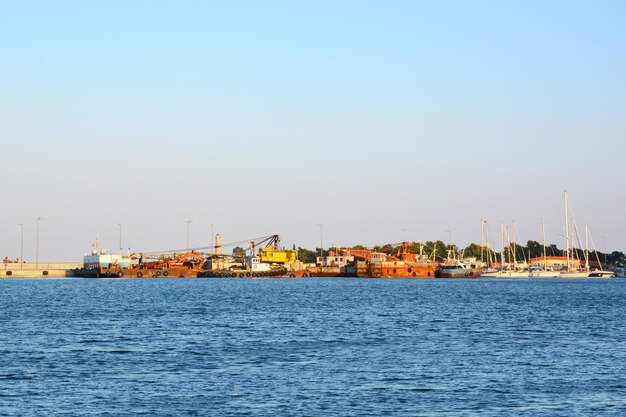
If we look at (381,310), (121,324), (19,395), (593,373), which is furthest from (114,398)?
(381,310)

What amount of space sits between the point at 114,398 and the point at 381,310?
222 ft

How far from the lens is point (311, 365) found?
56688mm

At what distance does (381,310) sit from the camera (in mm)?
110688

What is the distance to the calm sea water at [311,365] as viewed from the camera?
43.7 meters

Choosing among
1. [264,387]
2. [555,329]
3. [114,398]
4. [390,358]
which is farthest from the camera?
[555,329]

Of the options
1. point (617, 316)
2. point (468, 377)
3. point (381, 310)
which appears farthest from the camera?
point (381, 310)

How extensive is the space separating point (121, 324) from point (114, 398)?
43631mm

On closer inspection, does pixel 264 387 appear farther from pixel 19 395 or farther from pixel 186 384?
pixel 19 395

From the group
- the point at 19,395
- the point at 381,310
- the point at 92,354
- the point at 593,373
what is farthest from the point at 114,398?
the point at 381,310

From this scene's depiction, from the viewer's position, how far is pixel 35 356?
61.0m

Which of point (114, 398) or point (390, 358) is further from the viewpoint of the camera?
point (390, 358)

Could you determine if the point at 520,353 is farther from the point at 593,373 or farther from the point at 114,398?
the point at 114,398

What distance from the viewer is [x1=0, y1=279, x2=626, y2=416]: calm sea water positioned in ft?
143

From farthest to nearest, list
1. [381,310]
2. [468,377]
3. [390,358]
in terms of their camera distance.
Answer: [381,310], [390,358], [468,377]
